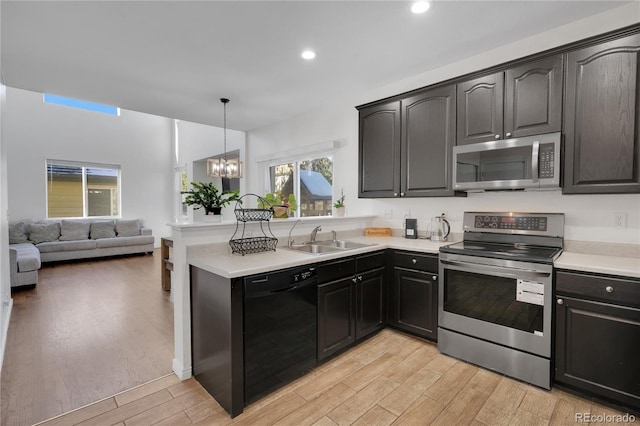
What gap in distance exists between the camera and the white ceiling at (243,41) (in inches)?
85.2

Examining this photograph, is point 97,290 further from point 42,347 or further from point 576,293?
point 576,293

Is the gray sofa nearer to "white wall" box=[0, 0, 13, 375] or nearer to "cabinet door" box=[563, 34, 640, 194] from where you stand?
"white wall" box=[0, 0, 13, 375]

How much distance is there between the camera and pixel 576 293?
1.91 metres

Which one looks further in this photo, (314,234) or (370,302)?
(314,234)

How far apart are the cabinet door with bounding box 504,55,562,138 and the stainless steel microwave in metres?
0.10

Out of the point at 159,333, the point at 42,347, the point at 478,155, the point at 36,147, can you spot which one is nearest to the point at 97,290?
the point at 42,347

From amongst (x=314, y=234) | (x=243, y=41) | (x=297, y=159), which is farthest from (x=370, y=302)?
(x=297, y=159)

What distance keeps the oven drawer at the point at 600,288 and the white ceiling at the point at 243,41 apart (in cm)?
191

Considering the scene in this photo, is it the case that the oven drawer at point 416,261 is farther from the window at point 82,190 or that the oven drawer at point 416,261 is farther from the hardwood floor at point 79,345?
the window at point 82,190

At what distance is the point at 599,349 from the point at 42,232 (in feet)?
28.8

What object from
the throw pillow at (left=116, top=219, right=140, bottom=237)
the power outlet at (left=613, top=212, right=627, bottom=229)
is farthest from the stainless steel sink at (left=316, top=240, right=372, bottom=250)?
the throw pillow at (left=116, top=219, right=140, bottom=237)

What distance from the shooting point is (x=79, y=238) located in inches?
264

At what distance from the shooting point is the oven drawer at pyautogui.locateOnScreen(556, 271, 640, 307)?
1.73 metres

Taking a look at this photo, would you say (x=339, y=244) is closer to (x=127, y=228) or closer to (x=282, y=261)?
(x=282, y=261)
